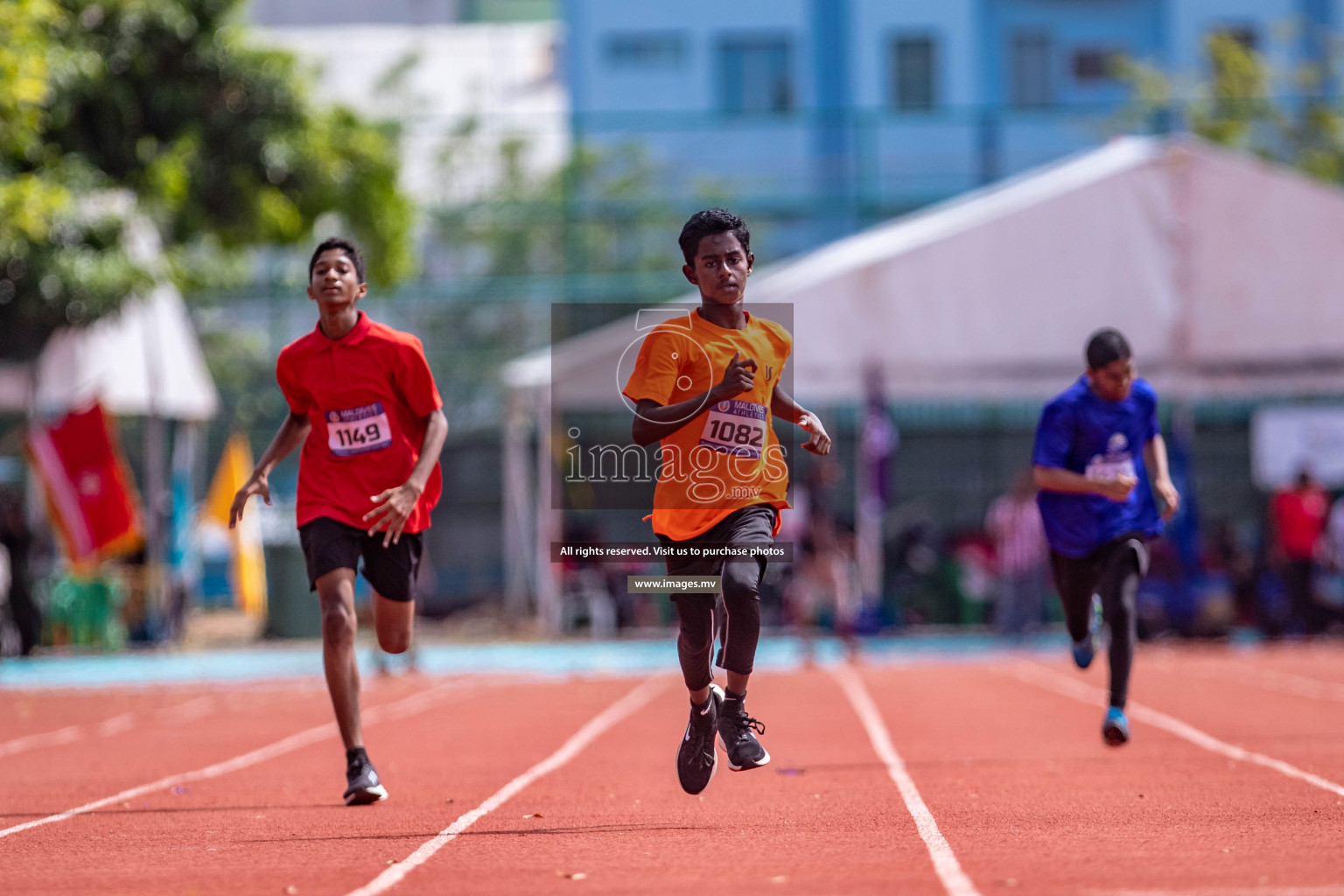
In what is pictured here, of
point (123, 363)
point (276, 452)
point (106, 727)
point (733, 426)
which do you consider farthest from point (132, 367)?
point (733, 426)

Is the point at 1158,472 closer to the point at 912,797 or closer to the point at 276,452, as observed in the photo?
the point at 912,797

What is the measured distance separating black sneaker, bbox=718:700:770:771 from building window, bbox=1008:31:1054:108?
32758 mm

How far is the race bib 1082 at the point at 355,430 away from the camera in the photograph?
292 inches

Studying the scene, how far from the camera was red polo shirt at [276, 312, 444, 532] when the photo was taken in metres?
7.41

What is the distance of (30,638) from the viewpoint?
69.3ft

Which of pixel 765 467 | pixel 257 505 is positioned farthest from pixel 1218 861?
pixel 257 505

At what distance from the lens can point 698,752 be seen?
671cm

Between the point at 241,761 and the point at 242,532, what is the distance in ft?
47.4

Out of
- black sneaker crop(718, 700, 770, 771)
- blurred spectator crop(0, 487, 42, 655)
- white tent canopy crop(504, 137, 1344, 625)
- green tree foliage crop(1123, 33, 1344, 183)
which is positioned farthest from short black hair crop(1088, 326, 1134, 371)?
green tree foliage crop(1123, 33, 1344, 183)

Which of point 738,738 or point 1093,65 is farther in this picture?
point 1093,65

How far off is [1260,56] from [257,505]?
837 inches

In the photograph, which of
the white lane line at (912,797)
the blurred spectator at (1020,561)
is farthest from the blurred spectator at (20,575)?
the blurred spectator at (1020,561)

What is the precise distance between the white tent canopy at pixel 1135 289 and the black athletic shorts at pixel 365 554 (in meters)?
11.8

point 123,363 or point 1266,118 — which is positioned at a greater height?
point 1266,118
